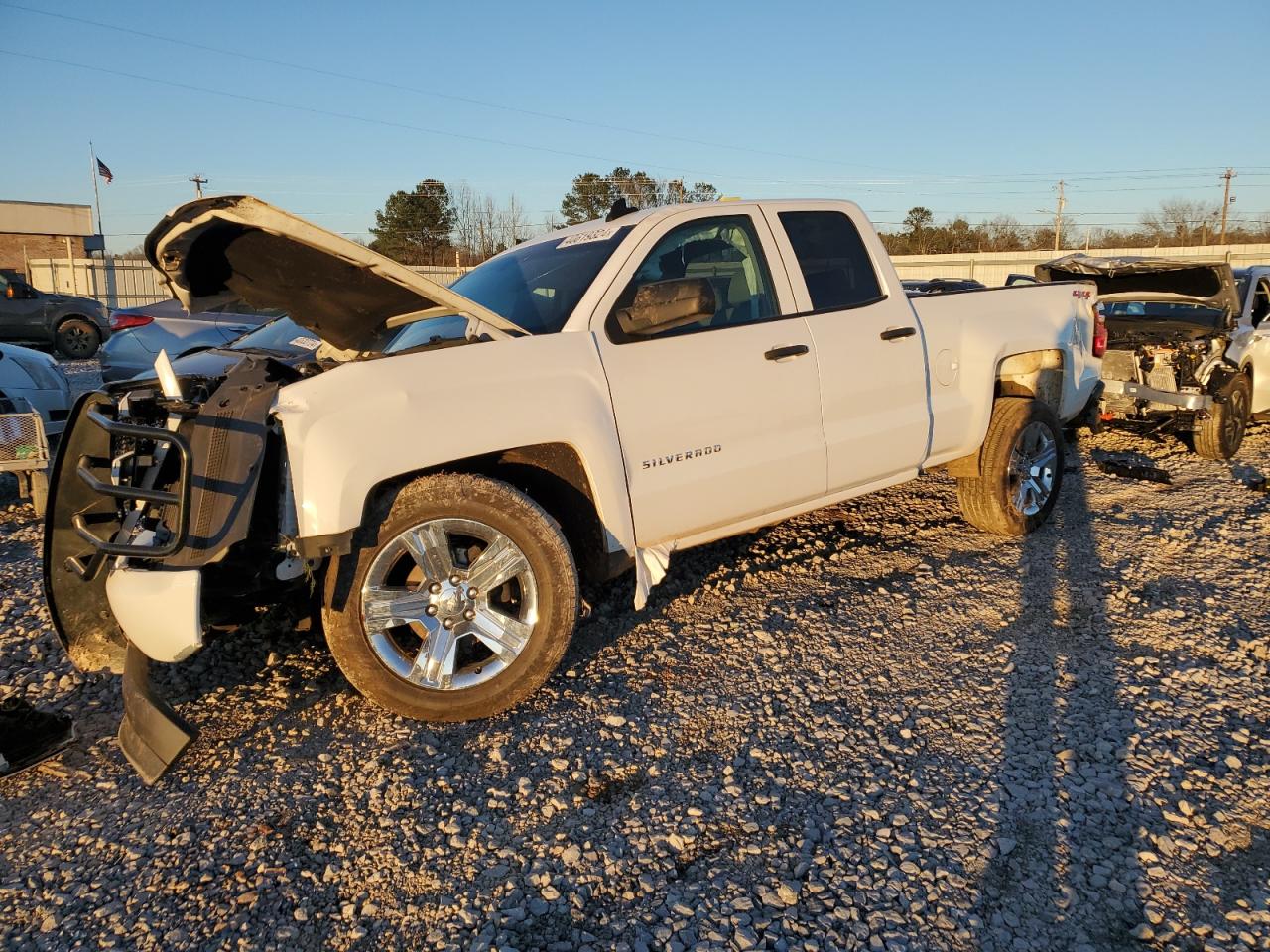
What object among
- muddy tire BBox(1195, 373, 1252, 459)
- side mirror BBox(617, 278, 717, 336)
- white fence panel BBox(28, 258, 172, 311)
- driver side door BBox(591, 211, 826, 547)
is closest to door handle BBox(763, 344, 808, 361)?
driver side door BBox(591, 211, 826, 547)

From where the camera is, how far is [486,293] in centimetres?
445

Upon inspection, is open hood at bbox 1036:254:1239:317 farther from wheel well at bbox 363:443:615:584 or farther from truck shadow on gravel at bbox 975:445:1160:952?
wheel well at bbox 363:443:615:584

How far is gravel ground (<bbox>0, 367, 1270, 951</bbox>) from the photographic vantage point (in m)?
2.50

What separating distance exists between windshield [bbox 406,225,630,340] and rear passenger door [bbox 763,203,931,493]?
99cm

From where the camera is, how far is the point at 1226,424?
837cm

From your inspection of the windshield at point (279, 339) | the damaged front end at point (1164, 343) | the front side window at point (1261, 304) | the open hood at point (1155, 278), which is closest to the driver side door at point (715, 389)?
the windshield at point (279, 339)

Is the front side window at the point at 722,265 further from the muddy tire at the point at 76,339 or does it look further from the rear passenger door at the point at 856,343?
the muddy tire at the point at 76,339

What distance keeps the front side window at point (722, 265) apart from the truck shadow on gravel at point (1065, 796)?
2079mm

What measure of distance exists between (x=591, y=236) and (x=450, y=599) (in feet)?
6.61

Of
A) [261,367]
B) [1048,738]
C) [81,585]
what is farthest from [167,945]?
[1048,738]

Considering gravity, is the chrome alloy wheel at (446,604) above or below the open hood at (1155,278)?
below

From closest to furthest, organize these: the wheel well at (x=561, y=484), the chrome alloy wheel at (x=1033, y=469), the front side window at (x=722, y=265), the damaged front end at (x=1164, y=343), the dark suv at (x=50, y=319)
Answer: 1. the wheel well at (x=561, y=484)
2. the front side window at (x=722, y=265)
3. the chrome alloy wheel at (x=1033, y=469)
4. the damaged front end at (x=1164, y=343)
5. the dark suv at (x=50, y=319)

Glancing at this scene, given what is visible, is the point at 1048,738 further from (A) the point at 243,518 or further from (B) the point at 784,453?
(A) the point at 243,518

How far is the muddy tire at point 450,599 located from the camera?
11.1 feet
